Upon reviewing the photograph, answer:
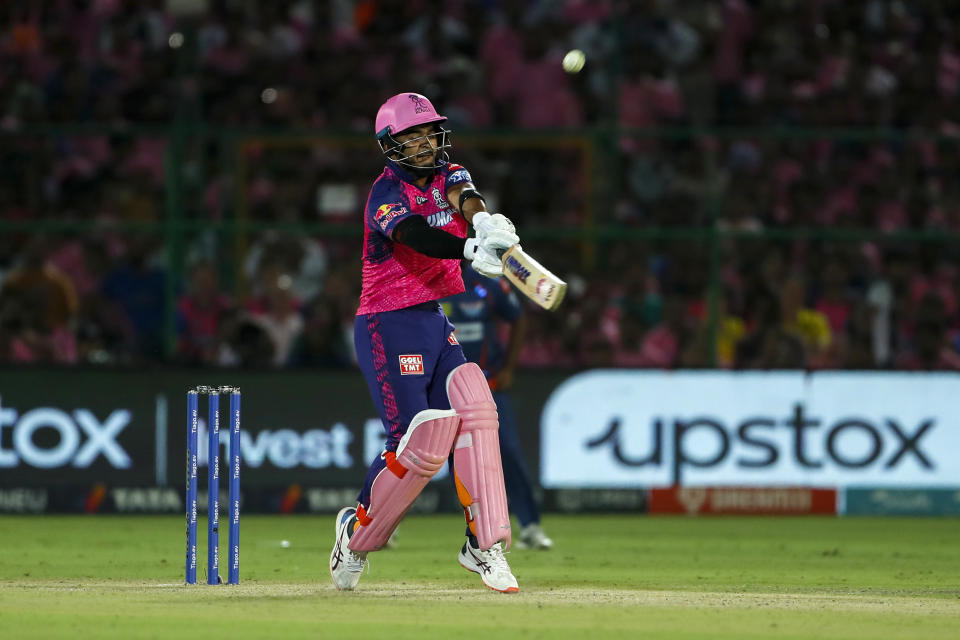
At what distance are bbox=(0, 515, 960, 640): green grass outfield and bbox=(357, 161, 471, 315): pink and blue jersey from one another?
1.47 metres

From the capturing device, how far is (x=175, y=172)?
51.2 ft

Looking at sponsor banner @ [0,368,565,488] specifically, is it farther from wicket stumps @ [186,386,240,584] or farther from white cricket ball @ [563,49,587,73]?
wicket stumps @ [186,386,240,584]

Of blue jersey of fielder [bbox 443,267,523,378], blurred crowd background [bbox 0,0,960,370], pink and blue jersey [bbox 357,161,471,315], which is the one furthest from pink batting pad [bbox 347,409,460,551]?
blurred crowd background [bbox 0,0,960,370]

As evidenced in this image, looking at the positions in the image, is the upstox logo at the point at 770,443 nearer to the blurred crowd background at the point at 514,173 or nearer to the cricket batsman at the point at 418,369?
the blurred crowd background at the point at 514,173

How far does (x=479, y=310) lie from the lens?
11969 mm

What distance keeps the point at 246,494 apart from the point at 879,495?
571 centimetres

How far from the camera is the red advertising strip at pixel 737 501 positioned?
15523 mm

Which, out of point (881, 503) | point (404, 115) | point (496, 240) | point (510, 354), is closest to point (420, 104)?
point (404, 115)

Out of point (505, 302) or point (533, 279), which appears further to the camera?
point (505, 302)

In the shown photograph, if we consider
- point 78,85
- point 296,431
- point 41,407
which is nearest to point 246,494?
point 296,431

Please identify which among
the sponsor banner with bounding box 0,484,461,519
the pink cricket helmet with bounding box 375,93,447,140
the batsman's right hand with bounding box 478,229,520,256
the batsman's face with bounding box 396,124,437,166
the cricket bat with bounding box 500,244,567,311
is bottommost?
the sponsor banner with bounding box 0,484,461,519

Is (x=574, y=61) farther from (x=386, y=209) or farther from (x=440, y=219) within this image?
(x=386, y=209)

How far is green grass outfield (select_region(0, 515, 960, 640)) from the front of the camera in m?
7.08

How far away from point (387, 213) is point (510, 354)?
4222mm
